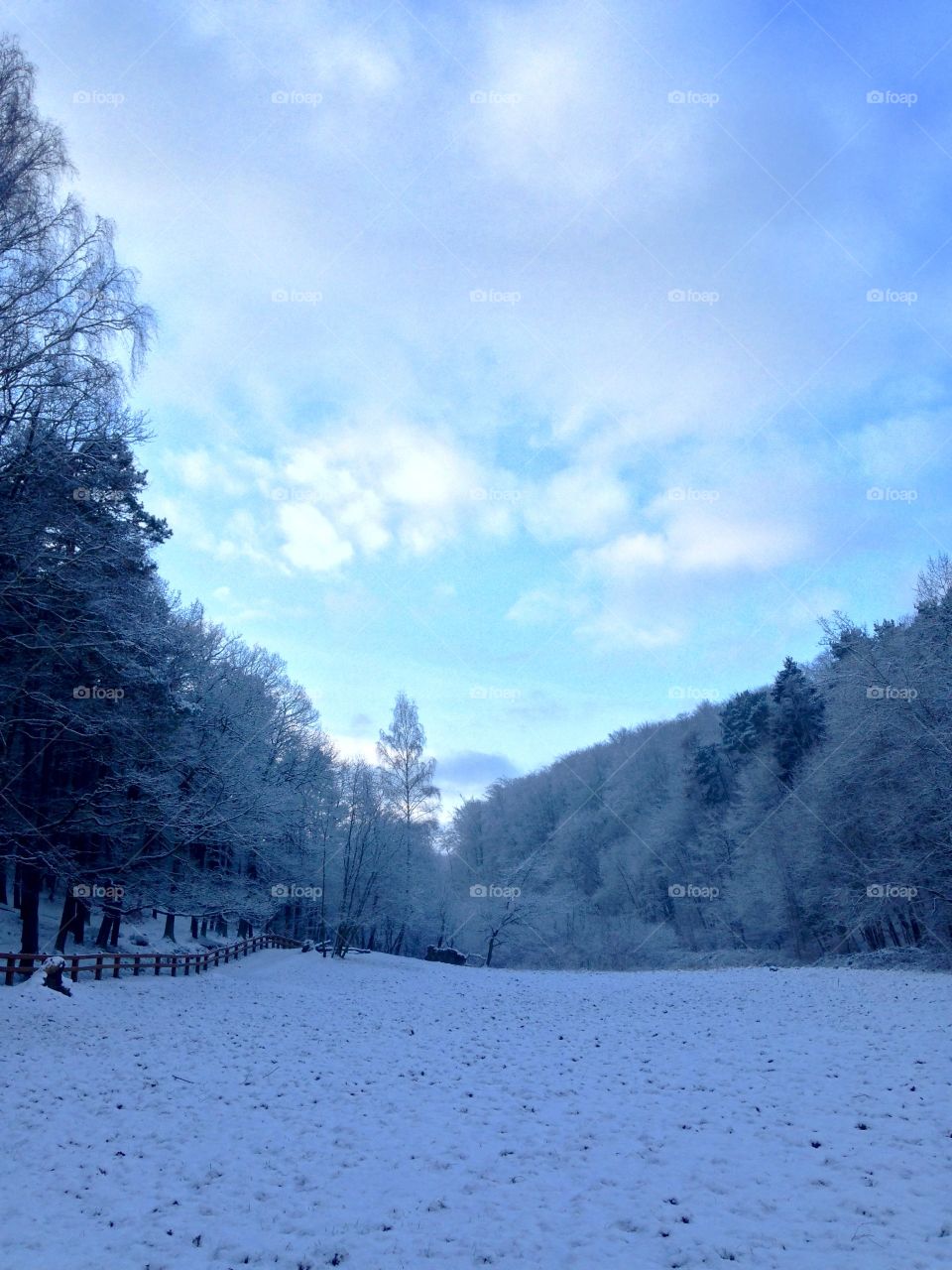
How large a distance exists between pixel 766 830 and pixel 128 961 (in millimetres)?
35782

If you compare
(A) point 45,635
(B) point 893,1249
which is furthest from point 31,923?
(B) point 893,1249

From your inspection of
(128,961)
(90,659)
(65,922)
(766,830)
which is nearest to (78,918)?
(128,961)

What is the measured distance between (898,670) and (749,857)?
75.5 ft

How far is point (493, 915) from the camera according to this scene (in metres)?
53.2

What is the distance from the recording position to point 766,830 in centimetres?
4550

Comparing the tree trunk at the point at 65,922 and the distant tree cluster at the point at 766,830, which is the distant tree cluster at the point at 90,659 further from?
the distant tree cluster at the point at 766,830

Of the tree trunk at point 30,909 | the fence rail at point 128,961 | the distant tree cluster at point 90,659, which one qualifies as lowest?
the fence rail at point 128,961

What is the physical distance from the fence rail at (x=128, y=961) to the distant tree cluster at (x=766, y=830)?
20714 mm

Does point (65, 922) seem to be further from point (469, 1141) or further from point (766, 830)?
point (766, 830)

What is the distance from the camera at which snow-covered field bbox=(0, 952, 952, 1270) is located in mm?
6266

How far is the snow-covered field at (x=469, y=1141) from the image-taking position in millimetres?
6266

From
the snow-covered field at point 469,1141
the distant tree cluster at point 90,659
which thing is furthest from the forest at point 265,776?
the snow-covered field at point 469,1141

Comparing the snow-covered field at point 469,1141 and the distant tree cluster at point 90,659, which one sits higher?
the distant tree cluster at point 90,659

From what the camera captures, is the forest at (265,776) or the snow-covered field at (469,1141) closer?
the snow-covered field at (469,1141)
